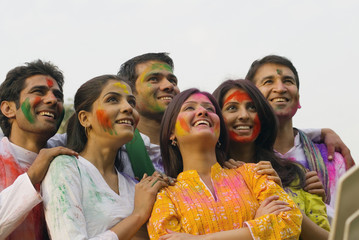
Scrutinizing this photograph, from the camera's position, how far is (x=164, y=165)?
357 centimetres

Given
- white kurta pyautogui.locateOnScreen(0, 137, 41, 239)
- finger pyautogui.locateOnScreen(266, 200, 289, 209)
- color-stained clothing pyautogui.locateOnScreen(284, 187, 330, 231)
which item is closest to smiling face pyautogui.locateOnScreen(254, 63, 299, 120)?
color-stained clothing pyautogui.locateOnScreen(284, 187, 330, 231)

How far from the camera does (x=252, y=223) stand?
9.02 ft

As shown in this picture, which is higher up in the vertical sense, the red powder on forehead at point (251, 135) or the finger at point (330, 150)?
the red powder on forehead at point (251, 135)

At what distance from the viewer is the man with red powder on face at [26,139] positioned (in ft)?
9.84

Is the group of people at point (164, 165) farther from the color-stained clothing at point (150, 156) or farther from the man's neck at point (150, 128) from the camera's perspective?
the man's neck at point (150, 128)

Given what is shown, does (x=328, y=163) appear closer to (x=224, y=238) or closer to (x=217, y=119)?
(x=217, y=119)

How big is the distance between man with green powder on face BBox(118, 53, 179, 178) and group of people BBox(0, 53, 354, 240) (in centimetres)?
4

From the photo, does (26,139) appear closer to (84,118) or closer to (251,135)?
(84,118)

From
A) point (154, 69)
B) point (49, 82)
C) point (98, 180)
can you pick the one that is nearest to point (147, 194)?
point (98, 180)

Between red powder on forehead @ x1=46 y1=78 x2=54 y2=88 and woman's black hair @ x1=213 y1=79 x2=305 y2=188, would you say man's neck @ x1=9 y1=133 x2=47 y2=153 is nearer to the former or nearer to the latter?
red powder on forehead @ x1=46 y1=78 x2=54 y2=88

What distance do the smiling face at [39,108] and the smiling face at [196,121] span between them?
42.7 inches

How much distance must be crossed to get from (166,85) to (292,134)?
140 centimetres

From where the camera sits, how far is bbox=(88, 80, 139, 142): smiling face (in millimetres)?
3484

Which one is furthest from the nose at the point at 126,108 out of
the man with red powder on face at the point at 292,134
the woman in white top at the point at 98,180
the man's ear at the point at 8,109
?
the man with red powder on face at the point at 292,134
